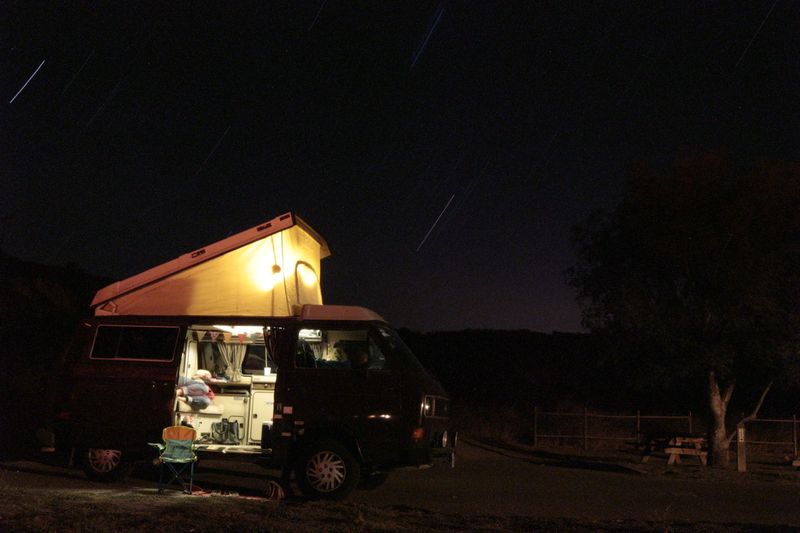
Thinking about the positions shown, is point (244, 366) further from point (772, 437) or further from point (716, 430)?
point (772, 437)

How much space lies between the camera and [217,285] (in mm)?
11984

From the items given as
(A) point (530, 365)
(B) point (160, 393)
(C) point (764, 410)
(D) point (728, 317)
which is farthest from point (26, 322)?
Answer: (A) point (530, 365)

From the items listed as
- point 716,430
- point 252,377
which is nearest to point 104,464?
point 252,377

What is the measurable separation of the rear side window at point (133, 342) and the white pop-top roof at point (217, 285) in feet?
0.83

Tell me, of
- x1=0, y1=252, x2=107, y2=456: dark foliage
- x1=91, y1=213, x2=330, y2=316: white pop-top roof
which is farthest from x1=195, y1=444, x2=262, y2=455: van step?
x1=0, y1=252, x2=107, y2=456: dark foliage

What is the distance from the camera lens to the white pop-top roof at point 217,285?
11922 millimetres

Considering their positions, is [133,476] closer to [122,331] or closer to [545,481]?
[122,331]

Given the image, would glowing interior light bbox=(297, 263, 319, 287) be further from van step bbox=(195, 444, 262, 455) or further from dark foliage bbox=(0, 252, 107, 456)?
dark foliage bbox=(0, 252, 107, 456)

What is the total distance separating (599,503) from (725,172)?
31.7 ft

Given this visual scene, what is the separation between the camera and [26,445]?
16062 millimetres

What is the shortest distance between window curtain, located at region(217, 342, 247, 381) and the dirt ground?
1.66 meters

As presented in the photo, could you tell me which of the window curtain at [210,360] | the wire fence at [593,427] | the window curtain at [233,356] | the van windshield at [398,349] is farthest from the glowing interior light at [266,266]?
the wire fence at [593,427]

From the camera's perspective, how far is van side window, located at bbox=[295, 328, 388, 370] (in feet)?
35.7

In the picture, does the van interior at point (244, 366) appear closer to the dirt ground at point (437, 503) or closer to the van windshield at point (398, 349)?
the van windshield at point (398, 349)
